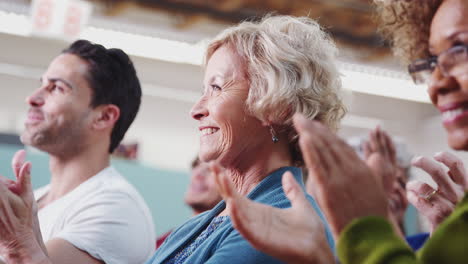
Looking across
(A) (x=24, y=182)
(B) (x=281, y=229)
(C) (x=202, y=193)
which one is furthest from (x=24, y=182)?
(C) (x=202, y=193)

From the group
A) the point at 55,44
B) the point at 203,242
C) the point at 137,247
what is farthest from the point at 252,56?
the point at 55,44

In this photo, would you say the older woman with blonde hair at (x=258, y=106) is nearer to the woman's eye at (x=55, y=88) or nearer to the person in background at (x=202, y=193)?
the woman's eye at (x=55, y=88)

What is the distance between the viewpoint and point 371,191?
0.80 m

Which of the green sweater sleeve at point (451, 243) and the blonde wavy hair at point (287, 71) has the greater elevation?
the blonde wavy hair at point (287, 71)

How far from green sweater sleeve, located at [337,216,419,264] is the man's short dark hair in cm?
Result: 163

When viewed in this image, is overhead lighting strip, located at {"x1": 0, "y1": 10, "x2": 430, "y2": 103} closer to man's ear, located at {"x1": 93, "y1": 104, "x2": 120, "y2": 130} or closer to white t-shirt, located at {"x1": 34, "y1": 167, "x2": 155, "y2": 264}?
man's ear, located at {"x1": 93, "y1": 104, "x2": 120, "y2": 130}

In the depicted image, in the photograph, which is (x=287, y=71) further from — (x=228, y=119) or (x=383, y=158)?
(x=383, y=158)

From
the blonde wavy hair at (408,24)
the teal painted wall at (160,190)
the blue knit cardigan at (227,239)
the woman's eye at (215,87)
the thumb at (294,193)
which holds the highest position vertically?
the blonde wavy hair at (408,24)

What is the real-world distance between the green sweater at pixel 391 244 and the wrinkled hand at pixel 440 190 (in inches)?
A: 21.1

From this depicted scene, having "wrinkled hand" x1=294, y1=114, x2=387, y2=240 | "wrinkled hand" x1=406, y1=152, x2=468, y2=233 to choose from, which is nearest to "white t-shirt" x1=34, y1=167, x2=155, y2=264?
"wrinkled hand" x1=406, y1=152, x2=468, y2=233

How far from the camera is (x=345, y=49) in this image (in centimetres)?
657

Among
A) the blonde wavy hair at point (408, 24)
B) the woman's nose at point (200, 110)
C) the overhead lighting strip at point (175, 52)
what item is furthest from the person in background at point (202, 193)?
the blonde wavy hair at point (408, 24)

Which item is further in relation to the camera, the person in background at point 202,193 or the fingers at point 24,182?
the person in background at point 202,193

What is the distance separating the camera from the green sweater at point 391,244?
0.76m
